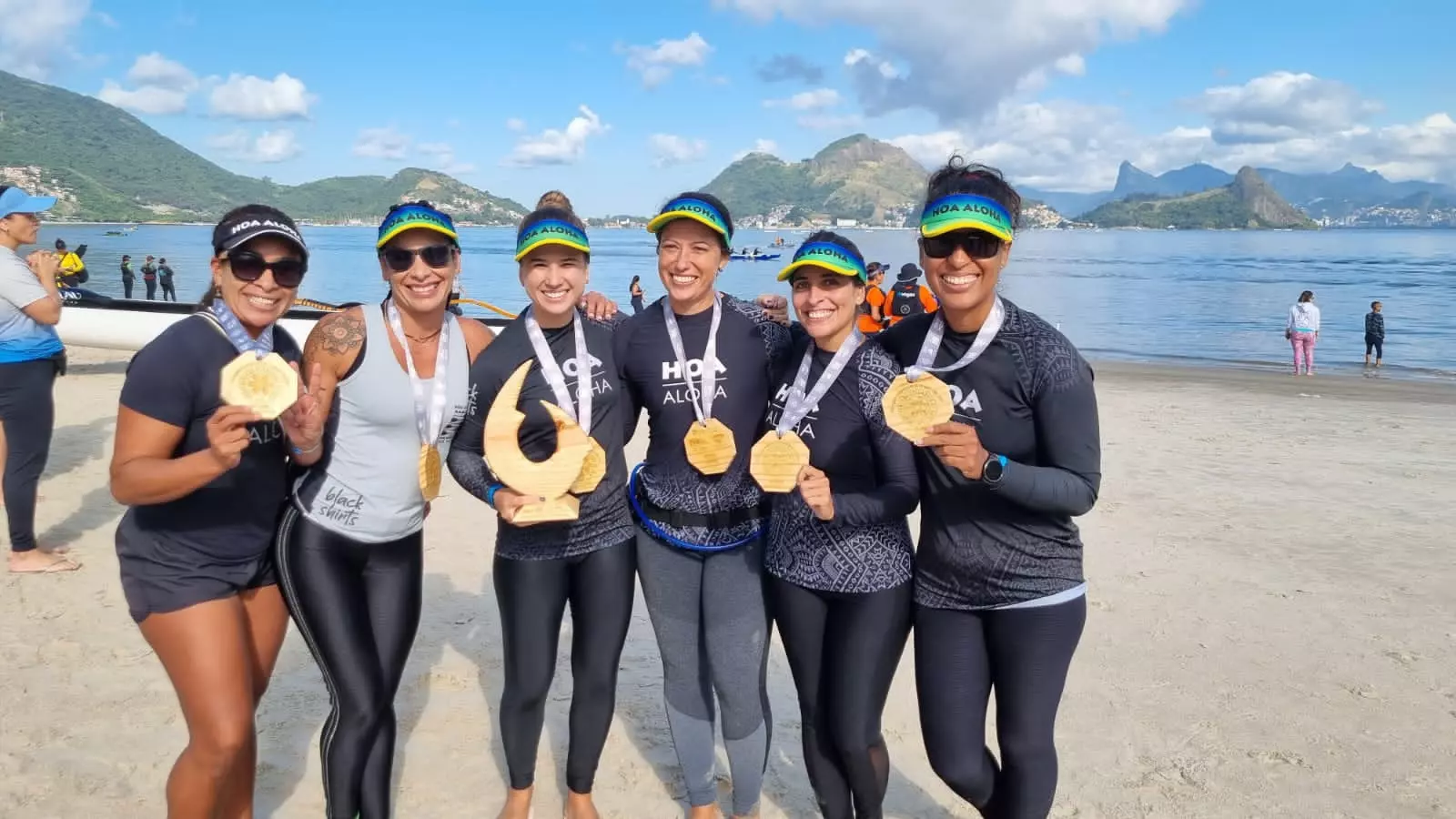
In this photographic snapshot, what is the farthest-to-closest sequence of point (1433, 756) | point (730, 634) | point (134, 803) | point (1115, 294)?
1. point (1115, 294)
2. point (1433, 756)
3. point (134, 803)
4. point (730, 634)

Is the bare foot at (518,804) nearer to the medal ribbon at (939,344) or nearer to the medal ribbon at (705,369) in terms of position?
the medal ribbon at (705,369)

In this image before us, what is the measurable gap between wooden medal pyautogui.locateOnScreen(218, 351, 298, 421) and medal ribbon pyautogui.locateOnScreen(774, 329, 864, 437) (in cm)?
164

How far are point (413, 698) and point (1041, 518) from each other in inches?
158

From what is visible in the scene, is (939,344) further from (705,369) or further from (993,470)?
(705,369)

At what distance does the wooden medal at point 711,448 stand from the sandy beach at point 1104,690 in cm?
189

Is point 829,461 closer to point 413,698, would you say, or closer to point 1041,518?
point 1041,518

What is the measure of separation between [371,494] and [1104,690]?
447 cm

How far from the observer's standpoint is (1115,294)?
166 ft

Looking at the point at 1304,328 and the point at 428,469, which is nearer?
the point at 428,469

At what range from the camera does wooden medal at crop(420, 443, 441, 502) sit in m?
3.16

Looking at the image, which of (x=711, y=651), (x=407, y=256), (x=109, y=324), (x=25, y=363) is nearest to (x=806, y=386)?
(x=711, y=651)

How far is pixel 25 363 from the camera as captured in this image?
6.24 meters

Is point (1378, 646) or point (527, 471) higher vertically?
point (527, 471)

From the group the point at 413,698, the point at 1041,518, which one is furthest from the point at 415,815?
the point at 1041,518
